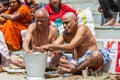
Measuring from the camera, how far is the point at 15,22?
333 inches

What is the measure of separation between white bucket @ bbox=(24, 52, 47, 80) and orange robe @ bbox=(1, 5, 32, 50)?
7.39 ft

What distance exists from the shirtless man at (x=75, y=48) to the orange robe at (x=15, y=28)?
1.67m

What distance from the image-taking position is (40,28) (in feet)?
23.5

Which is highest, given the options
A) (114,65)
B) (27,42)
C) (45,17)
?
(45,17)

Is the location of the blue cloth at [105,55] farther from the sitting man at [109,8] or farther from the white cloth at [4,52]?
the white cloth at [4,52]

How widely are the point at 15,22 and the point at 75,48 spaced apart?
2.06 metres

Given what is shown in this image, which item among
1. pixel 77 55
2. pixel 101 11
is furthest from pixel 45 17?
pixel 101 11

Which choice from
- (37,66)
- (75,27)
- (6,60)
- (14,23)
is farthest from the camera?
Answer: (14,23)

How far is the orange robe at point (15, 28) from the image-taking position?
835cm

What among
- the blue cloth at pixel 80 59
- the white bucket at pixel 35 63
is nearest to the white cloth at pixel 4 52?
the blue cloth at pixel 80 59

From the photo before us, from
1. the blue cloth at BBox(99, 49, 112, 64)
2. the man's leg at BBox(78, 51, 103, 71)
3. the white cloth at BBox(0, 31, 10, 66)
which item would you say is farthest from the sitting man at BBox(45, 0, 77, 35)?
the man's leg at BBox(78, 51, 103, 71)

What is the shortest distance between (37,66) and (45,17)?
1043 mm

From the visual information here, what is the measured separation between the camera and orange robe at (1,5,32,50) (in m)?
8.35

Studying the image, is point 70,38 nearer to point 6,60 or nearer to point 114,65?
point 114,65
